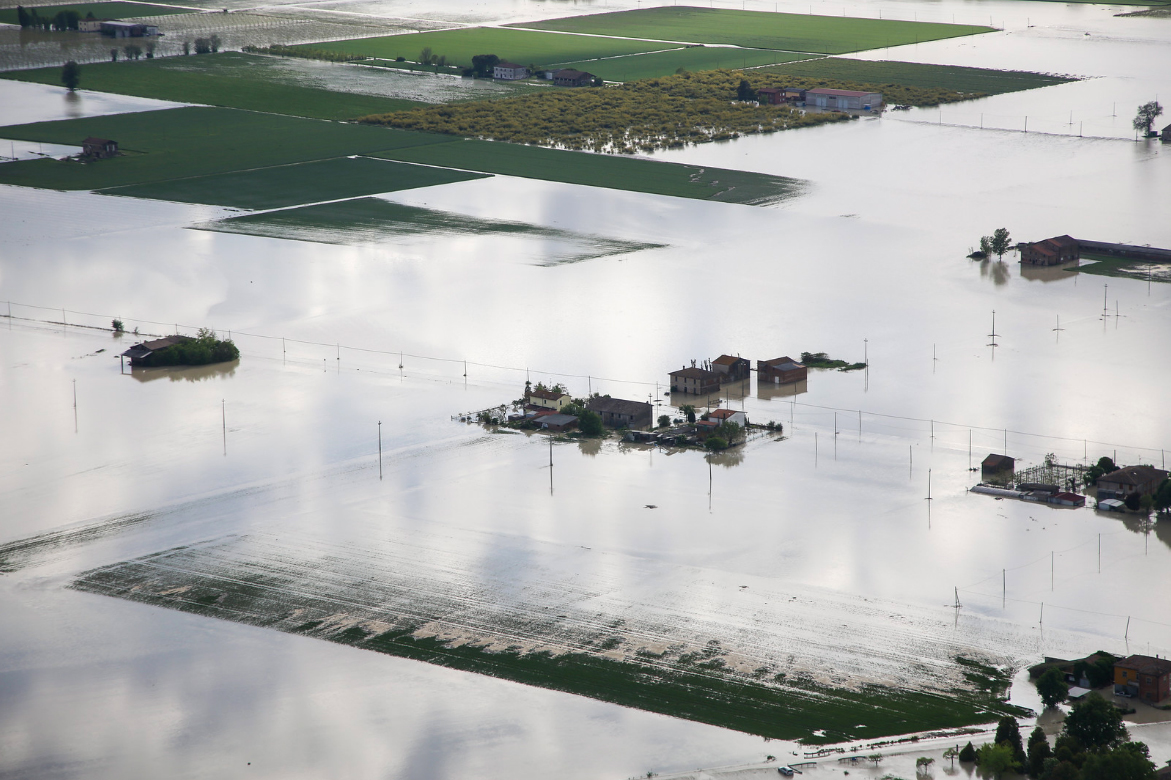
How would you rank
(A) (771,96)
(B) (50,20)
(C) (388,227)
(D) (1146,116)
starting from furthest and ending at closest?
(B) (50,20)
(A) (771,96)
(D) (1146,116)
(C) (388,227)

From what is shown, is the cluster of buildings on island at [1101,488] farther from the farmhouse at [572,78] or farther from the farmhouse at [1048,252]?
the farmhouse at [572,78]

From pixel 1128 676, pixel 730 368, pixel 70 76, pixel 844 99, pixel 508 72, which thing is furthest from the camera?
pixel 508 72

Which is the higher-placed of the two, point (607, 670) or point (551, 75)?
point (551, 75)

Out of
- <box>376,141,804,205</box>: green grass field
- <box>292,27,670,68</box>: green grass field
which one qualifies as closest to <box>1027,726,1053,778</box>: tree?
<box>376,141,804,205</box>: green grass field

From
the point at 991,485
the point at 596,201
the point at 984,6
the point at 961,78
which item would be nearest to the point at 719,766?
the point at 991,485

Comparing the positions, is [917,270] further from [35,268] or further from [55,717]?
[55,717]

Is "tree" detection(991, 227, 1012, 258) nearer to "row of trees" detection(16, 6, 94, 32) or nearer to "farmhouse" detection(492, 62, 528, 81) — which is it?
"farmhouse" detection(492, 62, 528, 81)

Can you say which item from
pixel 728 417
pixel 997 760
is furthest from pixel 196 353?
pixel 997 760

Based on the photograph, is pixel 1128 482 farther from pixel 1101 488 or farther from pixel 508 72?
pixel 508 72
